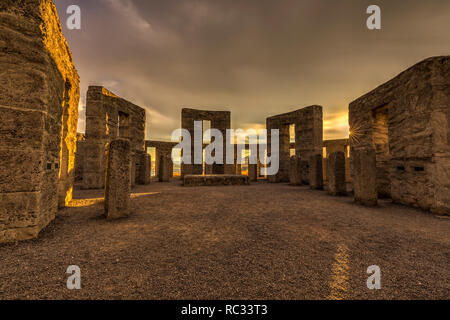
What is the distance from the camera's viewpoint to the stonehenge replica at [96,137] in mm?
2584

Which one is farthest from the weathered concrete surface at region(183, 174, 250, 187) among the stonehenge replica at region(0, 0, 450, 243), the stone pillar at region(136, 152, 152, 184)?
the stone pillar at region(136, 152, 152, 184)

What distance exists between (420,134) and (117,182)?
25.5ft

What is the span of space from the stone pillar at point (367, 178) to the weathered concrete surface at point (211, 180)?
5827 mm

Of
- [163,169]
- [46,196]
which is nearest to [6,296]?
[46,196]

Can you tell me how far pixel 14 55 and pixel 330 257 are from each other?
5408 millimetres

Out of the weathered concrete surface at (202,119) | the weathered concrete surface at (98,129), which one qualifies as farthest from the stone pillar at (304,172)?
the weathered concrete surface at (98,129)

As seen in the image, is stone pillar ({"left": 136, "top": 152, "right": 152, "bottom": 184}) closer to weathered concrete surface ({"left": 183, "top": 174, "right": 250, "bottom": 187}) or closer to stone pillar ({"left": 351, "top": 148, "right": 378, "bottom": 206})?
weathered concrete surface ({"left": 183, "top": 174, "right": 250, "bottom": 187})

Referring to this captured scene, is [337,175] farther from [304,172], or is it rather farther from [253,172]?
[253,172]

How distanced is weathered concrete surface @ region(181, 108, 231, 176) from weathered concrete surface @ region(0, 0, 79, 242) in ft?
32.0

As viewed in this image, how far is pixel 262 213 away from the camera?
409cm

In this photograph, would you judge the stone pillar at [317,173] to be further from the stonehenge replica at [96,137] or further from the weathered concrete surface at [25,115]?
the weathered concrete surface at [25,115]

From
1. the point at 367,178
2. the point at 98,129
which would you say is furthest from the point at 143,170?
the point at 367,178

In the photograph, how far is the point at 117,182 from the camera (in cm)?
366

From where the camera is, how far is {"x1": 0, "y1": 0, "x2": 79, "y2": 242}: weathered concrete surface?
8.27 feet
